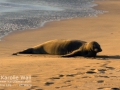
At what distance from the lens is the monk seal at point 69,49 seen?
29.8 feet

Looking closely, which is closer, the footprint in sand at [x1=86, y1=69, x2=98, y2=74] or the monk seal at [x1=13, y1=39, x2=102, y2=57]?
the footprint in sand at [x1=86, y1=69, x2=98, y2=74]

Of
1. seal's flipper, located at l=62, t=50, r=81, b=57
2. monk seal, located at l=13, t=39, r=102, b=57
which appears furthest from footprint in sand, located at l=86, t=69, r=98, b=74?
seal's flipper, located at l=62, t=50, r=81, b=57

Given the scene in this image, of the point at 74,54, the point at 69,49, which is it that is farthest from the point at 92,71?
the point at 69,49

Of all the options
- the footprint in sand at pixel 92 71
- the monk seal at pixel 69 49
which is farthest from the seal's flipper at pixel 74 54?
the footprint in sand at pixel 92 71

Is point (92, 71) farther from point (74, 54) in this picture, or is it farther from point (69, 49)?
point (69, 49)

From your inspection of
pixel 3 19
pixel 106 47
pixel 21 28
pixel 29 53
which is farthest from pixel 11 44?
pixel 3 19

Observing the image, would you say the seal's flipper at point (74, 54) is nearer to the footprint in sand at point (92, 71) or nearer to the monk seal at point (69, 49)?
the monk seal at point (69, 49)

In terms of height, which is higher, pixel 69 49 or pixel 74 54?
pixel 69 49

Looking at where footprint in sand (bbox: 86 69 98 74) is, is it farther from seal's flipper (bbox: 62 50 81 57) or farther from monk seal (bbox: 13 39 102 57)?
seal's flipper (bbox: 62 50 81 57)

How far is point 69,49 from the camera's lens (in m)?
9.67

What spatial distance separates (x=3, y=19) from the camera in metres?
19.0

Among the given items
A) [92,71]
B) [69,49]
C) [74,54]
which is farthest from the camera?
[69,49]

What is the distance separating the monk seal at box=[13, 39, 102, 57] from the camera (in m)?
9.09

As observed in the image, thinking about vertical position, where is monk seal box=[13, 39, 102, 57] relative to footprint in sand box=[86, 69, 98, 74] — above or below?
above
